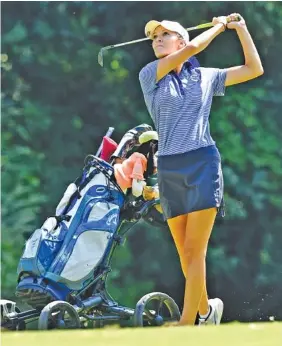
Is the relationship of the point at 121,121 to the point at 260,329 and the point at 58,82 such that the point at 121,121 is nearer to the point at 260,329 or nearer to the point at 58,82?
the point at 58,82

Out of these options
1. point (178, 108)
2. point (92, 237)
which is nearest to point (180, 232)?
point (178, 108)

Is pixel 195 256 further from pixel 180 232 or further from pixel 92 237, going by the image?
pixel 92 237

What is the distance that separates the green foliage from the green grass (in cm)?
249

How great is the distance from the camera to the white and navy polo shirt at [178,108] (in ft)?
12.5

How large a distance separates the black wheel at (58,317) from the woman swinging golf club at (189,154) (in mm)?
612

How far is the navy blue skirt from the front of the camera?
12.4 feet

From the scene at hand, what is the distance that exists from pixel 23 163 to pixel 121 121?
533 millimetres

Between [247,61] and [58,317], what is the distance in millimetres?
1168

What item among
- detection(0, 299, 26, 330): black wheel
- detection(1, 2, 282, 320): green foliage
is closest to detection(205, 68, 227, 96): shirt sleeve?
detection(0, 299, 26, 330): black wheel

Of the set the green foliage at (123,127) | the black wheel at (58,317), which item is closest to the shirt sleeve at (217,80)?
the black wheel at (58,317)

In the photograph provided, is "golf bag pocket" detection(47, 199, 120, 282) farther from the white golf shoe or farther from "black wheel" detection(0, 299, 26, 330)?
the white golf shoe

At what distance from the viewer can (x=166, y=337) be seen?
3133 millimetres

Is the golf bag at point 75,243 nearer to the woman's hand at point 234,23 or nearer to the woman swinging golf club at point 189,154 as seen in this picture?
the woman swinging golf club at point 189,154

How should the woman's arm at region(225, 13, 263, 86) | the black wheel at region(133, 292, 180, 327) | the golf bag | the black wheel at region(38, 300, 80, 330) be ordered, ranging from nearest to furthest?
the woman's arm at region(225, 13, 263, 86), the black wheel at region(38, 300, 80, 330), the black wheel at region(133, 292, 180, 327), the golf bag
